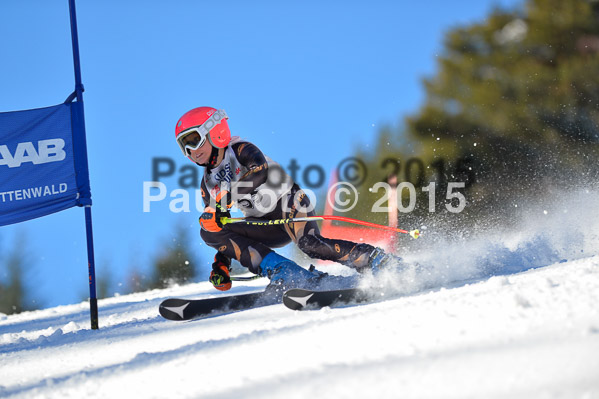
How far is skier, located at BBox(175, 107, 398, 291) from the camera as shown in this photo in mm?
4398

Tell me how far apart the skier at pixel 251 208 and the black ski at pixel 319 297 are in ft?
1.68

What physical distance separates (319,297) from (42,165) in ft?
9.05

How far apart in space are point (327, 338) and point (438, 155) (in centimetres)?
1569

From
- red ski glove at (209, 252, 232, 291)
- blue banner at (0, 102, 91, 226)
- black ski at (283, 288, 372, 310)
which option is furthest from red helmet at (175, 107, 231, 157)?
black ski at (283, 288, 372, 310)

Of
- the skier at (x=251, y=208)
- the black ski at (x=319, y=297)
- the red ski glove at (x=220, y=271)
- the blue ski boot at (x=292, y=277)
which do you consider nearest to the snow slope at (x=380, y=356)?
the black ski at (x=319, y=297)

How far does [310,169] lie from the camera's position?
14922mm

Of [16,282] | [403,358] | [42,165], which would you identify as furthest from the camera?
[16,282]

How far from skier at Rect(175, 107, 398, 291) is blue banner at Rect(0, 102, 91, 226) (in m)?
1.09

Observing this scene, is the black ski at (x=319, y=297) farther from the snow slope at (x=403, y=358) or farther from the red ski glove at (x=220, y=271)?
the red ski glove at (x=220, y=271)

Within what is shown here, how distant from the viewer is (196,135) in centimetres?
444

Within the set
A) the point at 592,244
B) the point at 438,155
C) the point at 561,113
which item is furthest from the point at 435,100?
the point at 592,244

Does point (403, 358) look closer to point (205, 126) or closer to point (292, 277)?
point (292, 277)

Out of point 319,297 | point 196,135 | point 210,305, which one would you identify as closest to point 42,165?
point 196,135

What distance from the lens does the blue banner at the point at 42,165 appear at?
16.2 ft
